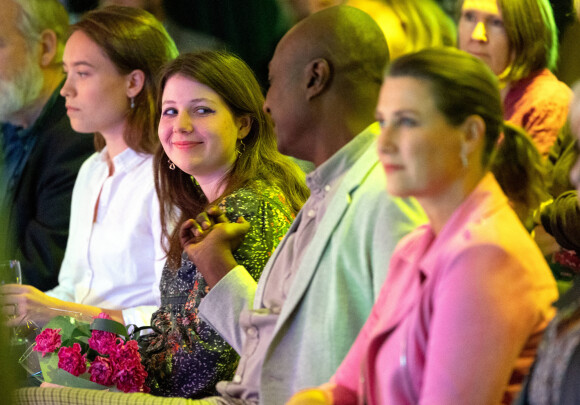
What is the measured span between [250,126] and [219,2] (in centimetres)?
71

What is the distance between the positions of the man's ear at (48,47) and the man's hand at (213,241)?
188 cm

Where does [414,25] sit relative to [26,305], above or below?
above

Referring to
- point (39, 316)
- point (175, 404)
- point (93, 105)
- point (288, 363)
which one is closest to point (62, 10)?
point (93, 105)

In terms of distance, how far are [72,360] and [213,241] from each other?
1.63ft

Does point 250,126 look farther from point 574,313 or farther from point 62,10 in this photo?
point 62,10

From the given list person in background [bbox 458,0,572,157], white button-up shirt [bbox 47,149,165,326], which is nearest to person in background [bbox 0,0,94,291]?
white button-up shirt [bbox 47,149,165,326]

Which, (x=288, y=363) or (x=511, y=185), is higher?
(x=511, y=185)

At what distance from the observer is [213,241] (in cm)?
204

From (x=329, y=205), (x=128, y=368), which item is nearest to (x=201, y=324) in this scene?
(x=128, y=368)

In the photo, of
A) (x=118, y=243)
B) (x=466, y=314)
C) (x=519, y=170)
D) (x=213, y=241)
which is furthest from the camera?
(x=118, y=243)

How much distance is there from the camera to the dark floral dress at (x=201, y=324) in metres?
2.16

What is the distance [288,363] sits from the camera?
1724mm

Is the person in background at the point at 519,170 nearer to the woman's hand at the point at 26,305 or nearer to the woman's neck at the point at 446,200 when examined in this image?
the woman's neck at the point at 446,200

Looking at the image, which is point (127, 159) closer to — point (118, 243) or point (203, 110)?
point (118, 243)
